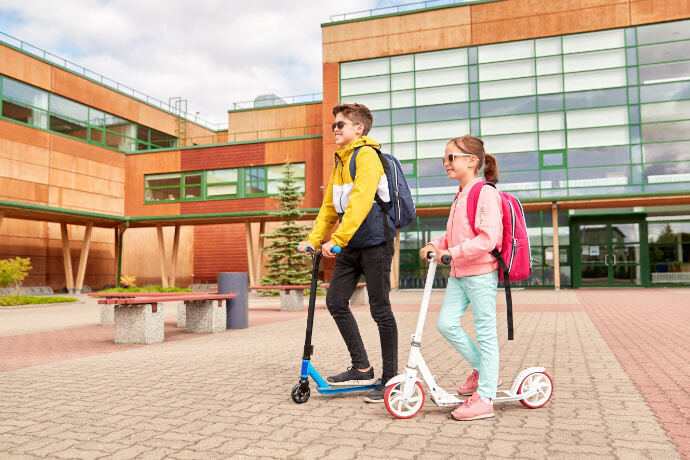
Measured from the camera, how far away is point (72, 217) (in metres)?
25.1

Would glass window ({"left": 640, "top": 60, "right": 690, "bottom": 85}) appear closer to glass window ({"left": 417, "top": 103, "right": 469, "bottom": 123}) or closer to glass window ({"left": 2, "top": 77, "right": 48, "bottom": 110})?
glass window ({"left": 417, "top": 103, "right": 469, "bottom": 123})

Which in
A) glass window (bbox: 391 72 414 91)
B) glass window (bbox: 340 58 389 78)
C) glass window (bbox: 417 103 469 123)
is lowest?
glass window (bbox: 417 103 469 123)

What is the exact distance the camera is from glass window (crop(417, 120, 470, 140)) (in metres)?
26.1

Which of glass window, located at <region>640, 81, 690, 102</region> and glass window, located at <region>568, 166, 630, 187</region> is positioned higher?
glass window, located at <region>640, 81, 690, 102</region>

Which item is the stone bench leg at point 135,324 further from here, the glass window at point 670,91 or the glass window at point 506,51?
the glass window at point 670,91

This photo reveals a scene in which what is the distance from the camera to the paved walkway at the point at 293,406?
3.00m

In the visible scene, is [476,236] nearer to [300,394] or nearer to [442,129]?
[300,394]

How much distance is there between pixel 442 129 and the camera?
Answer: 86.3 ft

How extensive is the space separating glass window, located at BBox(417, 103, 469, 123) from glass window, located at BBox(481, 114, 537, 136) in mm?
1072

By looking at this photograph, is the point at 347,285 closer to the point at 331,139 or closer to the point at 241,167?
the point at 331,139

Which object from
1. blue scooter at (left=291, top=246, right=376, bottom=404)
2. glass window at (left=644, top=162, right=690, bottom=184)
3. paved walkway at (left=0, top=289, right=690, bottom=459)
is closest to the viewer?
paved walkway at (left=0, top=289, right=690, bottom=459)

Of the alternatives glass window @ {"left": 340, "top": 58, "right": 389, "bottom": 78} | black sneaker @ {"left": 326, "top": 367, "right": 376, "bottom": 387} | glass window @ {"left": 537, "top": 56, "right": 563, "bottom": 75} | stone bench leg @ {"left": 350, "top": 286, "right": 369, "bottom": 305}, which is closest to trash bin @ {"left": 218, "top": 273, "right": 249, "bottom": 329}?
black sneaker @ {"left": 326, "top": 367, "right": 376, "bottom": 387}

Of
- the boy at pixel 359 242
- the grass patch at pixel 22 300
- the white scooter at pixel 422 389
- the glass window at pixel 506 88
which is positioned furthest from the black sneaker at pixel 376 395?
the glass window at pixel 506 88

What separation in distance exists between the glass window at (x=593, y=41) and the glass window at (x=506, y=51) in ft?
5.14
